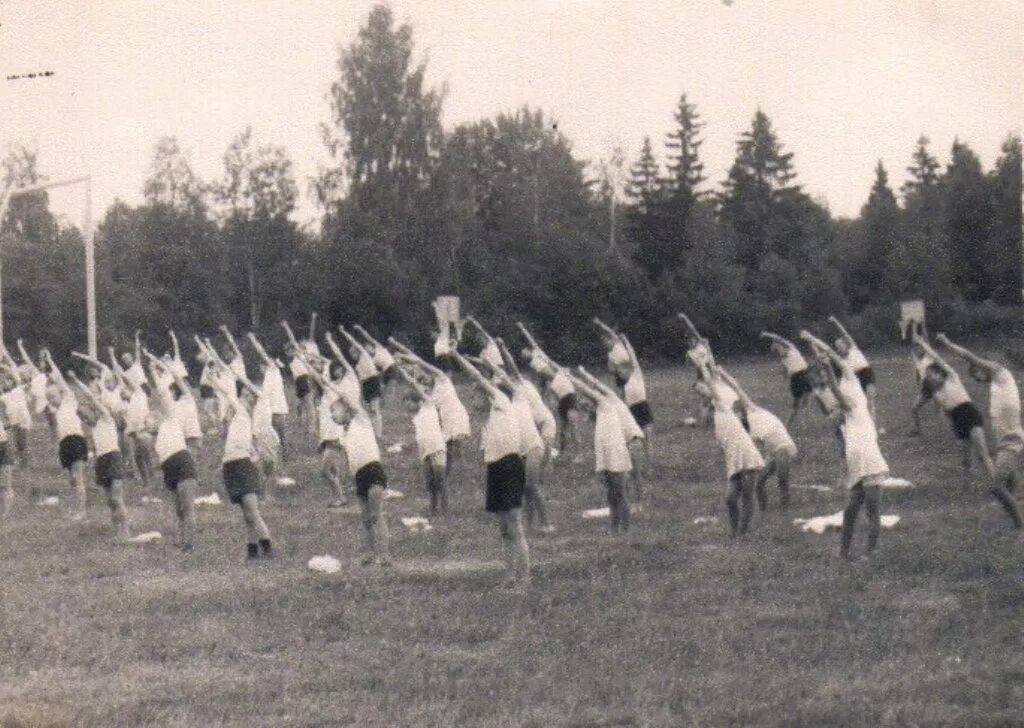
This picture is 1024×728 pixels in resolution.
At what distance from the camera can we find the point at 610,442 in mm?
15555

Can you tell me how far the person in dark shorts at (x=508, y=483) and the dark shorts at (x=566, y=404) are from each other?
8419 millimetres

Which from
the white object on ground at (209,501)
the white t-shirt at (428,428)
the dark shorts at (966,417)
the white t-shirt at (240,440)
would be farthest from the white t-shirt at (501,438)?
the white object on ground at (209,501)

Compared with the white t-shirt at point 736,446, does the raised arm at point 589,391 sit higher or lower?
higher

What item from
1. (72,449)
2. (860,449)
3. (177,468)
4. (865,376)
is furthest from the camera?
(865,376)

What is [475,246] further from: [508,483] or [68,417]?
[508,483]

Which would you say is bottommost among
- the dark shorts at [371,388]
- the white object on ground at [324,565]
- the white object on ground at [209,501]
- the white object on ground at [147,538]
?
the white object on ground at [324,565]

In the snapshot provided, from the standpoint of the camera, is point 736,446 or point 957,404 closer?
point 736,446

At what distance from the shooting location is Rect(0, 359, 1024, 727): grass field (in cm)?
876

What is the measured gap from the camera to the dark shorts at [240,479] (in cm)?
1539

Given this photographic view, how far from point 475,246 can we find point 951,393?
117ft

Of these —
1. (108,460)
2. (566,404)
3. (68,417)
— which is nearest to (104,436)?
(108,460)

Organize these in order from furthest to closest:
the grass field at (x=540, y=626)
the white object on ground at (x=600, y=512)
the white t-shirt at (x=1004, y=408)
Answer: the white object on ground at (x=600, y=512) < the white t-shirt at (x=1004, y=408) < the grass field at (x=540, y=626)

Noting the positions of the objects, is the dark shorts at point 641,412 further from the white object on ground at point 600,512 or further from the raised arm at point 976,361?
the raised arm at point 976,361

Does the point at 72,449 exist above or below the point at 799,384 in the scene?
below
